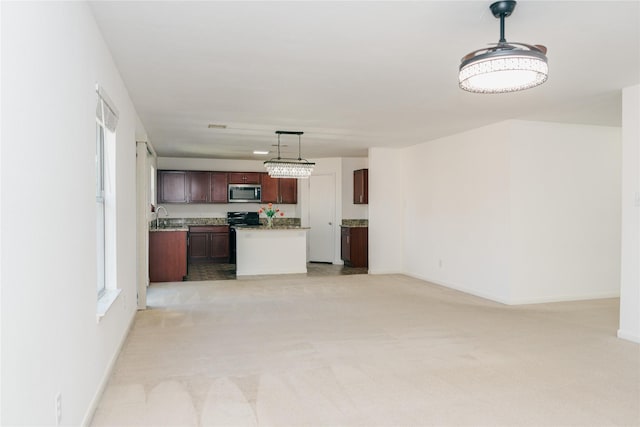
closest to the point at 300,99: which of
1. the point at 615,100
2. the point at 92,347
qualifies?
the point at 92,347

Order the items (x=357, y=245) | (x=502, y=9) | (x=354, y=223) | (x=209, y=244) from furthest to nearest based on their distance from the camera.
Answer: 1. (x=209, y=244)
2. (x=354, y=223)
3. (x=357, y=245)
4. (x=502, y=9)

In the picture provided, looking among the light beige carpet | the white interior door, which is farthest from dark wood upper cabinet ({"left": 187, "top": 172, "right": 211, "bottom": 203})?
the light beige carpet

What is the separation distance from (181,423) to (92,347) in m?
0.70

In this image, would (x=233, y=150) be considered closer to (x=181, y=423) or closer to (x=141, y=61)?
(x=141, y=61)

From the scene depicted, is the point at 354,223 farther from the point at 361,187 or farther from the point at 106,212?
the point at 106,212

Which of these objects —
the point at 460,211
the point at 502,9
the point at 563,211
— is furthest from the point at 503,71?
the point at 460,211

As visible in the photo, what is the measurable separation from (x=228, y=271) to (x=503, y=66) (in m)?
6.93

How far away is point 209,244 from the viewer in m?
9.49

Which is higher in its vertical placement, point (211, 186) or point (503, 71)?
point (503, 71)

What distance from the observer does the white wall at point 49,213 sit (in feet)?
4.51

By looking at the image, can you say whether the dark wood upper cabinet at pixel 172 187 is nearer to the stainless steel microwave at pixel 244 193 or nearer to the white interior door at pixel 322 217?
the stainless steel microwave at pixel 244 193

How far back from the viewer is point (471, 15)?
2.51 meters

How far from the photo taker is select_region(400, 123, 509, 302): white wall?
5.60 metres

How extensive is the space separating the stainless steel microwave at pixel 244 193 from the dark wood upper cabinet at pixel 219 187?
0.12 metres
